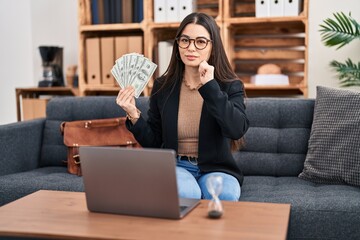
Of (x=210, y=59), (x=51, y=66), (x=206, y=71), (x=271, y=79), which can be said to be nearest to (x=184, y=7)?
(x=271, y=79)

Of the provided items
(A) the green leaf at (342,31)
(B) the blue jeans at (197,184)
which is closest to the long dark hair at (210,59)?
(B) the blue jeans at (197,184)

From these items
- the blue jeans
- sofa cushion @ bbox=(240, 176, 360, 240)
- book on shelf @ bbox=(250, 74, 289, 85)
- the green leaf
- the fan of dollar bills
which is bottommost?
sofa cushion @ bbox=(240, 176, 360, 240)

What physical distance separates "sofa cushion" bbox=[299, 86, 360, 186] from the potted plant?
80cm

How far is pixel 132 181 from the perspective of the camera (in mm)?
1386

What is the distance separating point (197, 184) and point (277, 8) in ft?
5.87

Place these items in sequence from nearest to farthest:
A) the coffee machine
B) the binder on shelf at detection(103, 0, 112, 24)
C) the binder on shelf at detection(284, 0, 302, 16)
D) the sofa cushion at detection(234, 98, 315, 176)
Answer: the sofa cushion at detection(234, 98, 315, 176), the binder on shelf at detection(284, 0, 302, 16), the binder on shelf at detection(103, 0, 112, 24), the coffee machine

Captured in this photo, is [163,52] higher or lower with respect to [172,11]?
lower

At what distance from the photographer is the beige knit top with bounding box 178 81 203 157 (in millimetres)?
2049

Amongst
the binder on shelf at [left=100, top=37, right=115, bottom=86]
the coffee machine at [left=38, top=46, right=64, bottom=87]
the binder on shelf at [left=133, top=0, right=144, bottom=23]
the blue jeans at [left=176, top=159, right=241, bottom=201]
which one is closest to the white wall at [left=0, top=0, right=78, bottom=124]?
the coffee machine at [left=38, top=46, right=64, bottom=87]

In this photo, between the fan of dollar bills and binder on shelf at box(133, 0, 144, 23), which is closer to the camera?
the fan of dollar bills

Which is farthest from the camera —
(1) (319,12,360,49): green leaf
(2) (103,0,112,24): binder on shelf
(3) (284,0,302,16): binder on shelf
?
(2) (103,0,112,24): binder on shelf

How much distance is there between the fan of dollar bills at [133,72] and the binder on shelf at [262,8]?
152cm

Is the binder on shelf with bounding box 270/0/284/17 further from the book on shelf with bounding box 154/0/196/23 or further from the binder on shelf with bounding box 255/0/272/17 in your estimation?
the book on shelf with bounding box 154/0/196/23

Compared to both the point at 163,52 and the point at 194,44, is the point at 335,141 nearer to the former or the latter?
the point at 194,44
